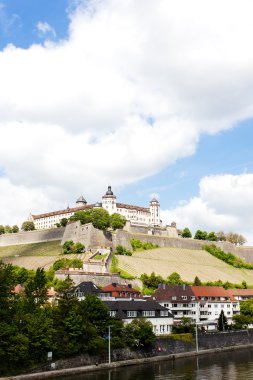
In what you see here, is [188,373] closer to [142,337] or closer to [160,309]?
[142,337]

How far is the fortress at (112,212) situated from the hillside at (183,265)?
37.2m

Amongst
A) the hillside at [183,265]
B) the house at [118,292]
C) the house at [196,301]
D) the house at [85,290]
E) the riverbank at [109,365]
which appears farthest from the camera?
the hillside at [183,265]

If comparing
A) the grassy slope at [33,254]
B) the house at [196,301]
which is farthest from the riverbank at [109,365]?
the grassy slope at [33,254]

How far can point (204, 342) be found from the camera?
213 ft

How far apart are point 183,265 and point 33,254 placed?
37.0 metres

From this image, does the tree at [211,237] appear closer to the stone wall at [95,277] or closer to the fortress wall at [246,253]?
the fortress wall at [246,253]

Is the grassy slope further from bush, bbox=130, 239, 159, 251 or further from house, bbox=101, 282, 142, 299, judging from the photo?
house, bbox=101, 282, 142, 299

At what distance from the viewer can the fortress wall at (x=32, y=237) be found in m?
131

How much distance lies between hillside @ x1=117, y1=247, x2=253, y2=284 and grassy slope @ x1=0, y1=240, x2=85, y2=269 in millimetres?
12305

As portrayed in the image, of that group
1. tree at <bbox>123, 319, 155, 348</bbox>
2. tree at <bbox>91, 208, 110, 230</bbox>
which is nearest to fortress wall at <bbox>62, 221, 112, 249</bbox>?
tree at <bbox>91, 208, 110, 230</bbox>

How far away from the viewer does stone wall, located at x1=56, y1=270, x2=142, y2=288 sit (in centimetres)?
8941

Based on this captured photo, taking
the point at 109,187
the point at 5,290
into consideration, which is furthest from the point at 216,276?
the point at 5,290

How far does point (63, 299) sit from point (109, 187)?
11856 cm

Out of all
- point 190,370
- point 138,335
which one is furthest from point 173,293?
point 190,370
